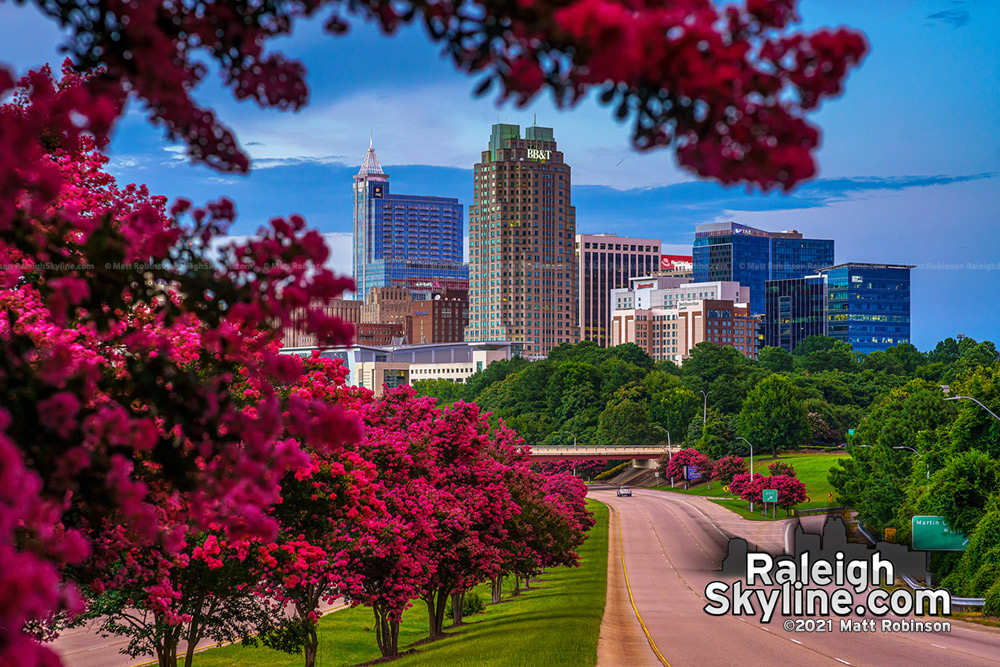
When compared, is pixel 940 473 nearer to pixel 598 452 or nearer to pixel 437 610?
pixel 437 610

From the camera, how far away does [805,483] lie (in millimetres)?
111750

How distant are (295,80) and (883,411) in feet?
260

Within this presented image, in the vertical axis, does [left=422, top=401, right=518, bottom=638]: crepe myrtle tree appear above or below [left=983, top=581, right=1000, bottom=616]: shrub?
above

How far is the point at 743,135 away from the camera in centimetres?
365

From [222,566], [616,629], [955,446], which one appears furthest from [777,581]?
[222,566]

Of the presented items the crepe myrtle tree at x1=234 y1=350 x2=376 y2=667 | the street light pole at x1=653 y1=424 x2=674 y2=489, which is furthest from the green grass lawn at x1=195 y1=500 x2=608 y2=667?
the street light pole at x1=653 y1=424 x2=674 y2=489

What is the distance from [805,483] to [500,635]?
87435 millimetres

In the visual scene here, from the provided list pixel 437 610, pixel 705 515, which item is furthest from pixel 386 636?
pixel 705 515

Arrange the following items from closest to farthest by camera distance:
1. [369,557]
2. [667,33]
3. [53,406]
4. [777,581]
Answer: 1. [667,33]
2. [53,406]
3. [369,557]
4. [777,581]

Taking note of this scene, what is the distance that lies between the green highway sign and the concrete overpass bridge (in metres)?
→ 70.1

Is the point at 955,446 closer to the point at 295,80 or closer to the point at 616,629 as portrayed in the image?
the point at 616,629

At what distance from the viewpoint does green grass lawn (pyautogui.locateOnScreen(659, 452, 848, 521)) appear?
327ft

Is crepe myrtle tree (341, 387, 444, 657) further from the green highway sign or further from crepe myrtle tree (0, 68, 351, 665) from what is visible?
the green highway sign

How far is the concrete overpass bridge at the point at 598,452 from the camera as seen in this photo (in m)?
120
